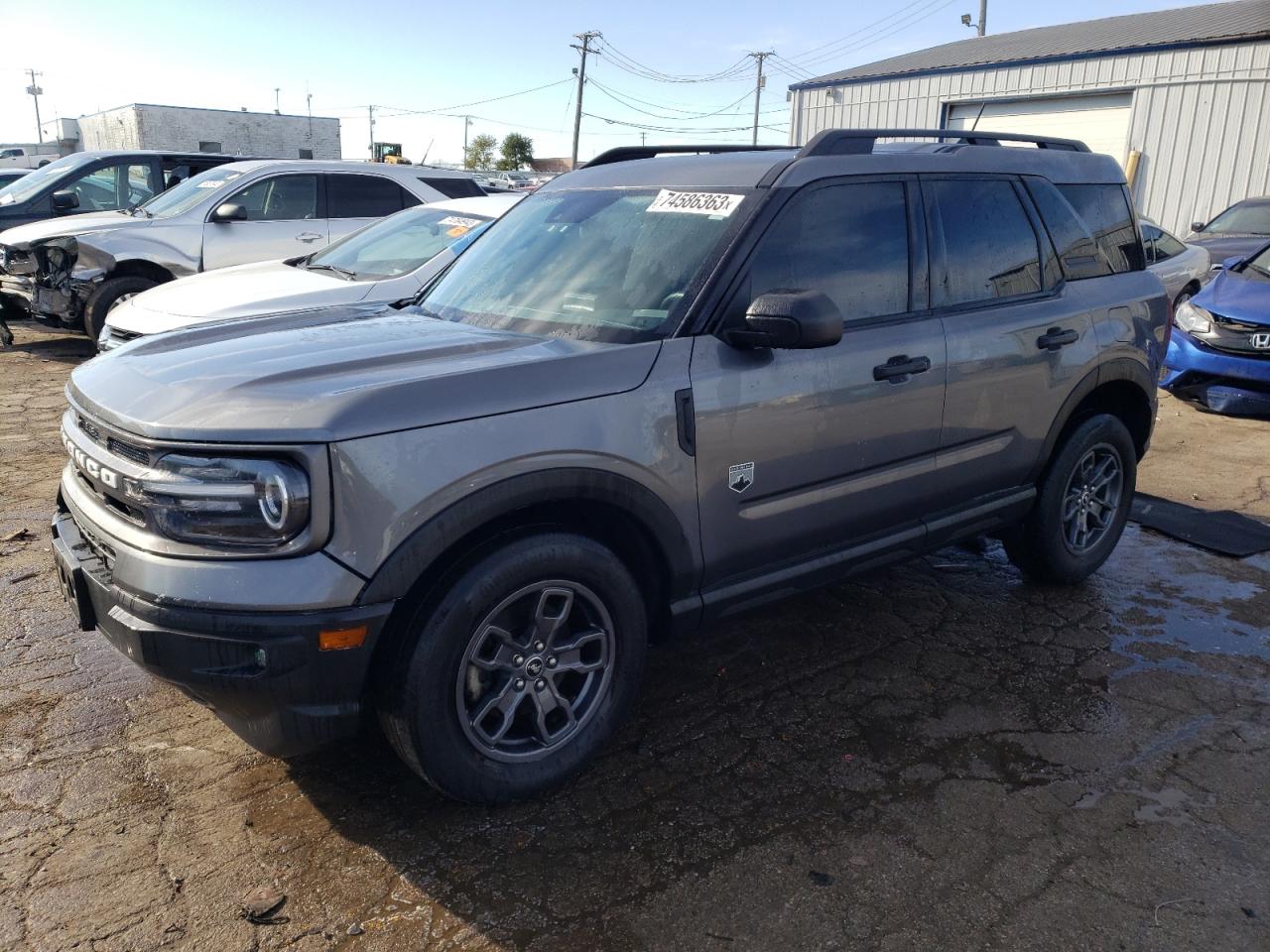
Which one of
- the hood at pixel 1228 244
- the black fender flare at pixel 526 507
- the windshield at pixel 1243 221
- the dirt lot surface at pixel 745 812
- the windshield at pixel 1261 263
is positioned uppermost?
the windshield at pixel 1243 221

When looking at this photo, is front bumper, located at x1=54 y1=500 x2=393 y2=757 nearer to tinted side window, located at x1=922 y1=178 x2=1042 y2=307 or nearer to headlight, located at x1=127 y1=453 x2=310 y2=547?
headlight, located at x1=127 y1=453 x2=310 y2=547

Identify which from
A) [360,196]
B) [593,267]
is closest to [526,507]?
[593,267]

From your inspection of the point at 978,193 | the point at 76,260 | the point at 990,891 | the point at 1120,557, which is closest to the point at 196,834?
the point at 990,891

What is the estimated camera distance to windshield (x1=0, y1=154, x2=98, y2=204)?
1134 cm

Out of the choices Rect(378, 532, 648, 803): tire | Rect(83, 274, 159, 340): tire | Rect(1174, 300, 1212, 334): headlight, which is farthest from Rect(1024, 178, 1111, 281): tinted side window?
Rect(83, 274, 159, 340): tire

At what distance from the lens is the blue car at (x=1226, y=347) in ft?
27.1

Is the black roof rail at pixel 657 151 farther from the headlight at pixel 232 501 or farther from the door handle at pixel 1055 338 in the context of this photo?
the headlight at pixel 232 501

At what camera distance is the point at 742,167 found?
11.3 ft

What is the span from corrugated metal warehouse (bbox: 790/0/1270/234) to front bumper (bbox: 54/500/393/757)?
59.1 ft

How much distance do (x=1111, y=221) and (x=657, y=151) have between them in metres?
2.22

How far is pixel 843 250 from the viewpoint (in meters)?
3.45

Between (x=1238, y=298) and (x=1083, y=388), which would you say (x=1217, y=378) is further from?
(x=1083, y=388)

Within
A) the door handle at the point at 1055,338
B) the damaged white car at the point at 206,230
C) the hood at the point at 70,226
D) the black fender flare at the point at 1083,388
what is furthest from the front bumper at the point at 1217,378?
the hood at the point at 70,226

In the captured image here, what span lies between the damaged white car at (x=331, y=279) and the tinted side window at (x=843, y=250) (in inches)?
118
